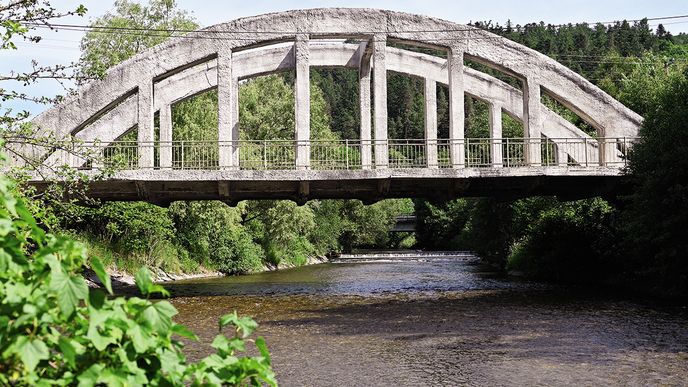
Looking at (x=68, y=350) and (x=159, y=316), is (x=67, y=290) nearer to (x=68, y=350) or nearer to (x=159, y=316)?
(x=68, y=350)

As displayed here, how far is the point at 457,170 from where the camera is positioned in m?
21.1

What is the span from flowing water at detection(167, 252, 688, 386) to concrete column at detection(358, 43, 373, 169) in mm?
4056

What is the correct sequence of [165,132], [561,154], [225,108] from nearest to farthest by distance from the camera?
[225,108] → [165,132] → [561,154]

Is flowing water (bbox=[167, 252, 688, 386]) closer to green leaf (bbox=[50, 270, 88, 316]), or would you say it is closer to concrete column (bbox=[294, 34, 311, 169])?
concrete column (bbox=[294, 34, 311, 169])

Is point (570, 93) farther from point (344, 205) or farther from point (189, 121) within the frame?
point (344, 205)

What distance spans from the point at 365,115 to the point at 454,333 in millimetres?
11354

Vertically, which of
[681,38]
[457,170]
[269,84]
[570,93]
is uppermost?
[681,38]

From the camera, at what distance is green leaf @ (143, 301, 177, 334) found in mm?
3143

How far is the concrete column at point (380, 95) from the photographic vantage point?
75.2 ft

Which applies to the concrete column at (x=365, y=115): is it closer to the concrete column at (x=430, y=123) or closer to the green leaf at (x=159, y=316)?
the concrete column at (x=430, y=123)

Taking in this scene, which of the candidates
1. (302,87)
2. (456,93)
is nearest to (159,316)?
(302,87)

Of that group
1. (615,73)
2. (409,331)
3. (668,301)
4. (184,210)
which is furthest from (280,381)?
(615,73)

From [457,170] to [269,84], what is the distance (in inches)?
1104

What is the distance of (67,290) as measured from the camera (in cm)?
295
